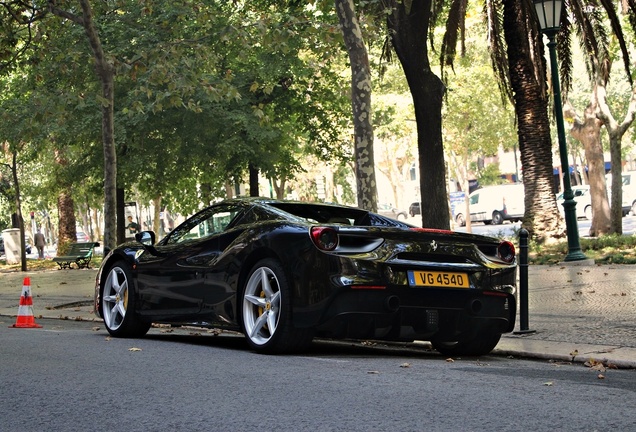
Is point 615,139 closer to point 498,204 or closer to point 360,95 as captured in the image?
point 360,95

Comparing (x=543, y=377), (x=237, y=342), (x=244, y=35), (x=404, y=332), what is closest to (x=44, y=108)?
(x=244, y=35)

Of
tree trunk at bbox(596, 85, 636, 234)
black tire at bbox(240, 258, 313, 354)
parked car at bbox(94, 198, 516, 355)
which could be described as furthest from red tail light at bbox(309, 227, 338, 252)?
tree trunk at bbox(596, 85, 636, 234)

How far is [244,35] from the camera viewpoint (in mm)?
17438

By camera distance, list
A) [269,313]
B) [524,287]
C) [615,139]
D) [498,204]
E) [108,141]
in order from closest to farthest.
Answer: [269,313], [524,287], [108,141], [615,139], [498,204]

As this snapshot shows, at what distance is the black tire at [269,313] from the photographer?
7922mm

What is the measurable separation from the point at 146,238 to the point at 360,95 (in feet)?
19.1

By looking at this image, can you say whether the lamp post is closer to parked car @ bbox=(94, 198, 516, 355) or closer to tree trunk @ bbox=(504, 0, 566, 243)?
tree trunk @ bbox=(504, 0, 566, 243)

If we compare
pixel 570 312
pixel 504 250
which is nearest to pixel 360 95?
pixel 570 312

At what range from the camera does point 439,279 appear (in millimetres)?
8000

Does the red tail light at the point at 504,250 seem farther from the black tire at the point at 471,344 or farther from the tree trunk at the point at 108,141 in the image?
the tree trunk at the point at 108,141

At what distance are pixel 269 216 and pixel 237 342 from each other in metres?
1.68

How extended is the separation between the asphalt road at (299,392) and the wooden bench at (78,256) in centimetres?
2703

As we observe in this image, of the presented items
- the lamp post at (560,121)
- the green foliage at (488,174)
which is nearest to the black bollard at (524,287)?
the lamp post at (560,121)

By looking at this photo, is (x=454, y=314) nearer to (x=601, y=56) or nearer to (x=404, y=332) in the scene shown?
(x=404, y=332)
